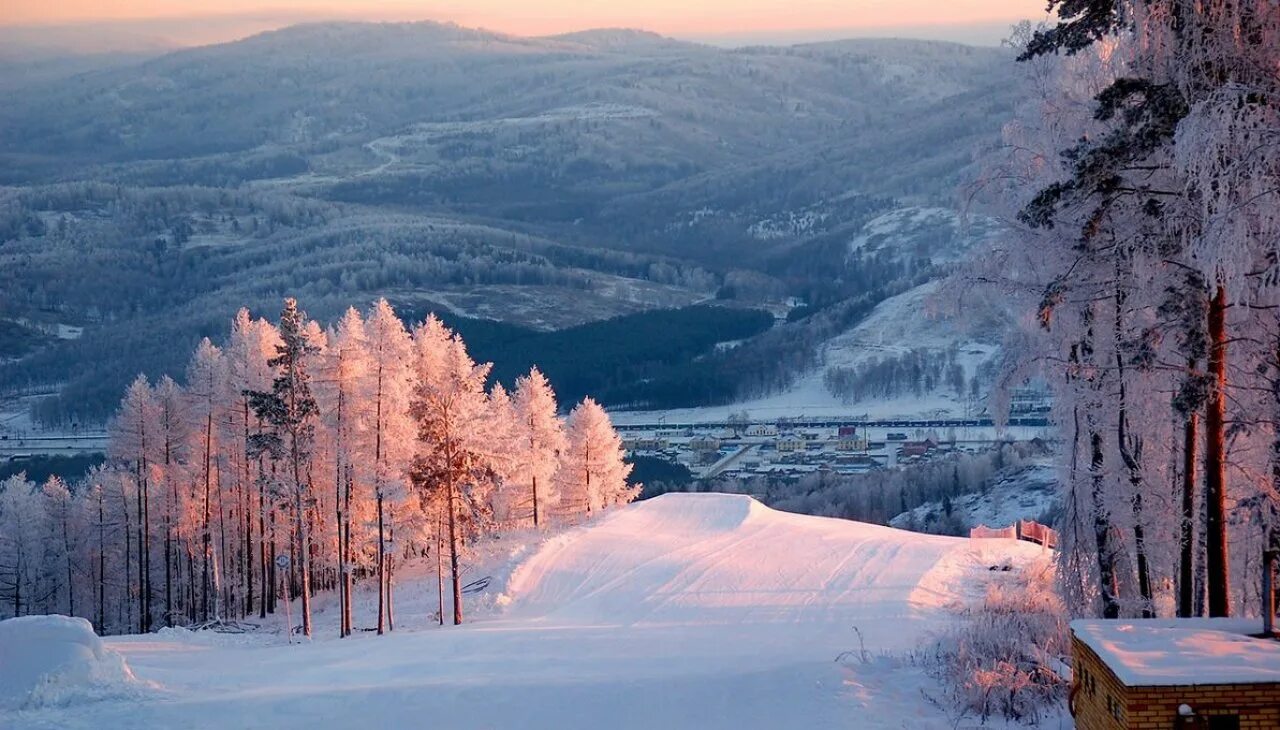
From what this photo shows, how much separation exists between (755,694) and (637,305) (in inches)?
7088

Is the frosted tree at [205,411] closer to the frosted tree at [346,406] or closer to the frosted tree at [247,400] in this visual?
the frosted tree at [247,400]

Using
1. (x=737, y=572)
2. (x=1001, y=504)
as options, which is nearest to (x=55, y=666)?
(x=737, y=572)

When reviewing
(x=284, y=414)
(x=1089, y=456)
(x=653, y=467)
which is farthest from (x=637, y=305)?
(x=1089, y=456)

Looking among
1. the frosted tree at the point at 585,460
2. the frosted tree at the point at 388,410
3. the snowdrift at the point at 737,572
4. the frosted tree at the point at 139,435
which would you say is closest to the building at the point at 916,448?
the frosted tree at the point at 585,460

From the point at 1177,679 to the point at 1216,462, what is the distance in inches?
145

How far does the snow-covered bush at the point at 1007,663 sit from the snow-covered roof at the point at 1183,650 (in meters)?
2.07

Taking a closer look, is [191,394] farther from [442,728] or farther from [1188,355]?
[1188,355]

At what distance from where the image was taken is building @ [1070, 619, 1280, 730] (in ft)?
35.1

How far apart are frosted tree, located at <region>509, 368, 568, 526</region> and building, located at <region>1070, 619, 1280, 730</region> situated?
35.2 m

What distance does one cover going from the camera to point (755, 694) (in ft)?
51.6

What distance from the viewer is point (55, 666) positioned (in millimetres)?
16844

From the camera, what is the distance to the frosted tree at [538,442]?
4750cm

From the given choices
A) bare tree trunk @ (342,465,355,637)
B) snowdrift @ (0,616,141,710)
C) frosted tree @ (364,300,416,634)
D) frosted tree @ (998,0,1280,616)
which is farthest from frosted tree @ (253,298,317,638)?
frosted tree @ (998,0,1280,616)

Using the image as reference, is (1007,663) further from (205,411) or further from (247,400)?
(205,411)
